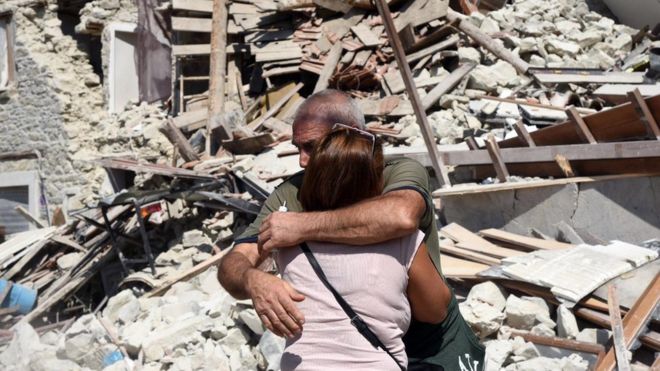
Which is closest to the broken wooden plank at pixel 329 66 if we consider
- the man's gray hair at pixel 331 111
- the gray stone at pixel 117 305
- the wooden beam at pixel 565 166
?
the gray stone at pixel 117 305

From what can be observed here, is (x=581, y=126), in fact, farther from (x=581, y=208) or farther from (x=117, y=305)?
(x=117, y=305)

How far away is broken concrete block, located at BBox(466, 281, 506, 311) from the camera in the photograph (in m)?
4.43

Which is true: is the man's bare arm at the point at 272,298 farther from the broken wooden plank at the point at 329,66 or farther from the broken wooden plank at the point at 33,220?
the broken wooden plank at the point at 33,220

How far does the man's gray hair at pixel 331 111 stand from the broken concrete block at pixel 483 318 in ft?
8.12

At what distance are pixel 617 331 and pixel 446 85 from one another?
18.7 feet

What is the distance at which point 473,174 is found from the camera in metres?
6.76

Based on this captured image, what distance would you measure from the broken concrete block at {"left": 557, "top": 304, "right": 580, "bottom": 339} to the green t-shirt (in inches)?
98.3

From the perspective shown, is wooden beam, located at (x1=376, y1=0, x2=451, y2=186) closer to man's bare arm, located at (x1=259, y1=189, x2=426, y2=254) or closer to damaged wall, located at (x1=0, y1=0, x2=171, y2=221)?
man's bare arm, located at (x1=259, y1=189, x2=426, y2=254)

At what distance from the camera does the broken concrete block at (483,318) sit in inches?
165

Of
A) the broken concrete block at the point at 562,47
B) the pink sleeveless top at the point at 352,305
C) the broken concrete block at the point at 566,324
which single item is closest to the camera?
the pink sleeveless top at the point at 352,305

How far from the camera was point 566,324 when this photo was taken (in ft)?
13.4

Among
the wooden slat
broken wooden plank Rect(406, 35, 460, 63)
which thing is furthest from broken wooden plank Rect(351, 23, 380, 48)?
the wooden slat

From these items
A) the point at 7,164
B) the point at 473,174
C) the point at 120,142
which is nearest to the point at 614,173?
the point at 473,174

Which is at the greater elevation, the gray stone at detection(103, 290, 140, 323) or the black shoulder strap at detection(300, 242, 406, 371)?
the black shoulder strap at detection(300, 242, 406, 371)
